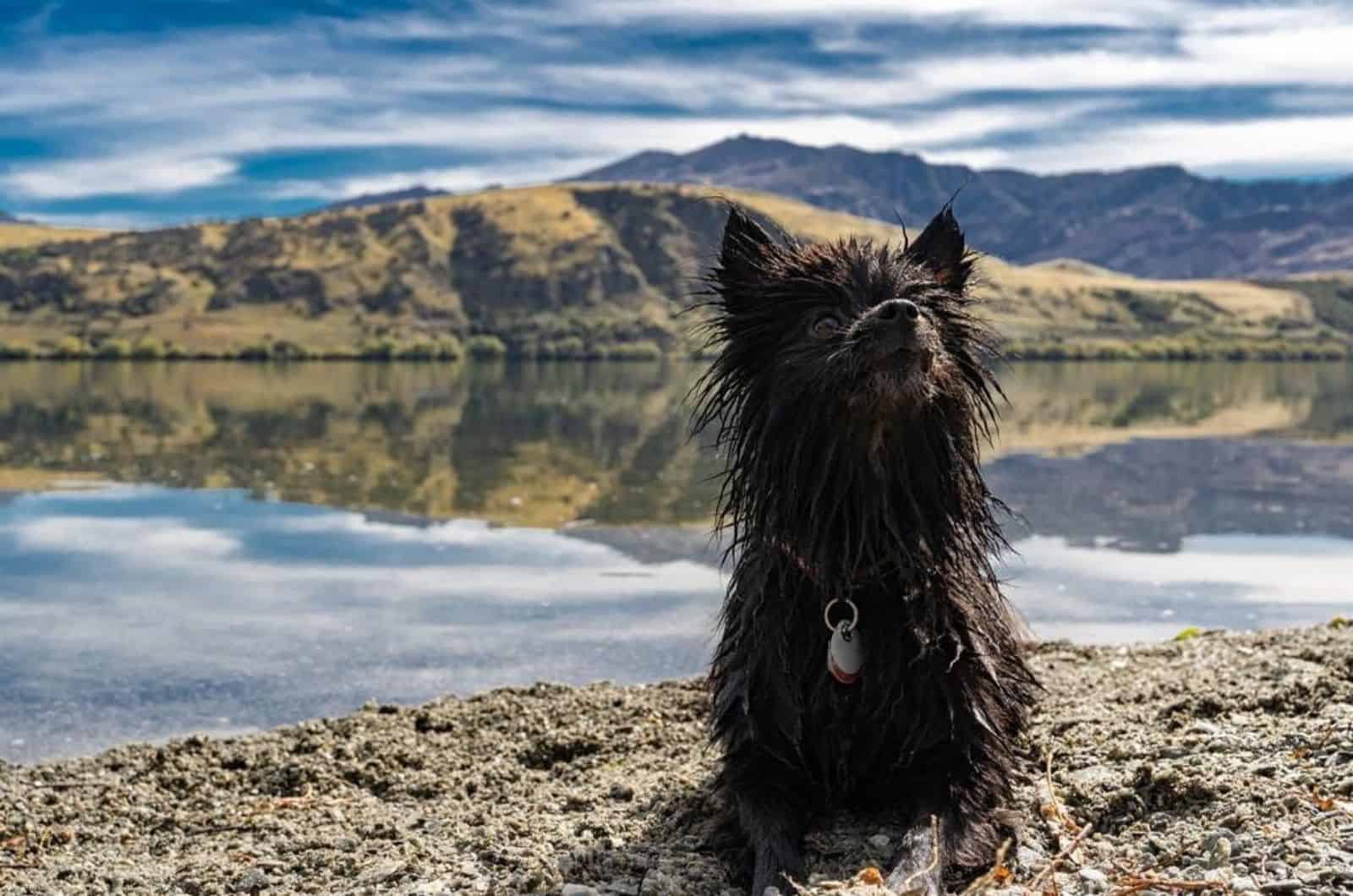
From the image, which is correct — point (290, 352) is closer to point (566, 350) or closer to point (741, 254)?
point (566, 350)

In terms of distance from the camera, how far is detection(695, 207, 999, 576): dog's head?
5230 millimetres

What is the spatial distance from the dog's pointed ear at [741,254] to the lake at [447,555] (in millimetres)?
4911

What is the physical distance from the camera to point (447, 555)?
55.9 feet

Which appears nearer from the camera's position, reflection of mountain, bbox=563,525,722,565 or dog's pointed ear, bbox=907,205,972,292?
dog's pointed ear, bbox=907,205,972,292

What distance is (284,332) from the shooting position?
176500 millimetres

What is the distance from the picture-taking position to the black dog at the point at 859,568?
17.6 feet

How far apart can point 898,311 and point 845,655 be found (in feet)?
4.54

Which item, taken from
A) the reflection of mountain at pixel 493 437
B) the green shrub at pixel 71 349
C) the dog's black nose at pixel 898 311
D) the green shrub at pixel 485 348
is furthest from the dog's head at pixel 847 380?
the green shrub at pixel 485 348

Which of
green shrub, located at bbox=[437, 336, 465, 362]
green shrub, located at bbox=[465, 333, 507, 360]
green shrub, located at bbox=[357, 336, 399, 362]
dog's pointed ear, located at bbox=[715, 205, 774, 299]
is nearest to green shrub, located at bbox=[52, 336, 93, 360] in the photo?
green shrub, located at bbox=[357, 336, 399, 362]

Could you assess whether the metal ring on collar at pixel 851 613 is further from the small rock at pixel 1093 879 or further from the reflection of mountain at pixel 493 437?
the reflection of mountain at pixel 493 437

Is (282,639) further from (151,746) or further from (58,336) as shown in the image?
(58,336)

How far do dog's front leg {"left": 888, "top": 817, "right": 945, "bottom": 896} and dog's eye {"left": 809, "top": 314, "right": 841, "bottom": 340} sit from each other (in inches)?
74.6

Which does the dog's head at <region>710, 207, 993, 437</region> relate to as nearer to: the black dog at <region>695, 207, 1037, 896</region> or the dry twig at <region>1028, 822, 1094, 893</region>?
the black dog at <region>695, 207, 1037, 896</region>

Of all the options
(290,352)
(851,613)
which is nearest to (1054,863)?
(851,613)
